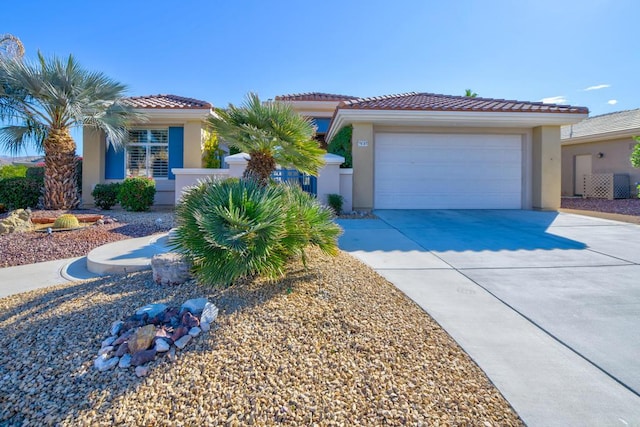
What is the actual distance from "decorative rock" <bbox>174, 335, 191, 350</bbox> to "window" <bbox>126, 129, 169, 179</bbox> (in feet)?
43.3

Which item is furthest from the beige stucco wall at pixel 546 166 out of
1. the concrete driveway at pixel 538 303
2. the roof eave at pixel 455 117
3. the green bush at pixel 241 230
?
the green bush at pixel 241 230

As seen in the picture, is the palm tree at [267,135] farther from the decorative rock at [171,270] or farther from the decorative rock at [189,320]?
the decorative rock at [189,320]

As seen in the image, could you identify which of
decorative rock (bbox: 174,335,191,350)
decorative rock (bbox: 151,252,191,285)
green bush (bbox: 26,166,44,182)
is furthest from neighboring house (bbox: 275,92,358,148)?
decorative rock (bbox: 174,335,191,350)

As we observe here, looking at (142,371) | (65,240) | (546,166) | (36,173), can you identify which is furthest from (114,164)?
(546,166)

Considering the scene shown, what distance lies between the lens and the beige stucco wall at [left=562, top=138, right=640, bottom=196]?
18938 millimetres

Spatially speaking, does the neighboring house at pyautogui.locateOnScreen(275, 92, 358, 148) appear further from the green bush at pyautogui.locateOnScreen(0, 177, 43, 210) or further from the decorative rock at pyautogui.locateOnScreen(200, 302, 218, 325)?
the decorative rock at pyautogui.locateOnScreen(200, 302, 218, 325)

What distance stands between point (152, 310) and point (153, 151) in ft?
42.8

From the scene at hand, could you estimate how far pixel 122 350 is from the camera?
3.09 m

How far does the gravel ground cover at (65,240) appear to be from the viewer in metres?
7.50

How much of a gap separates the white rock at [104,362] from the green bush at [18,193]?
13024mm

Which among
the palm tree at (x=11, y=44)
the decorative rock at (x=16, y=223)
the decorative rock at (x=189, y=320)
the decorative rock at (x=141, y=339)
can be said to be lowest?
the decorative rock at (x=141, y=339)

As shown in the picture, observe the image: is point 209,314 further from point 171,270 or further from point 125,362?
point 171,270

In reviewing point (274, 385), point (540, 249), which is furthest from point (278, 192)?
point (540, 249)

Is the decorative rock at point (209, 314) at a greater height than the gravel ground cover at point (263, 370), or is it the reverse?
the decorative rock at point (209, 314)
